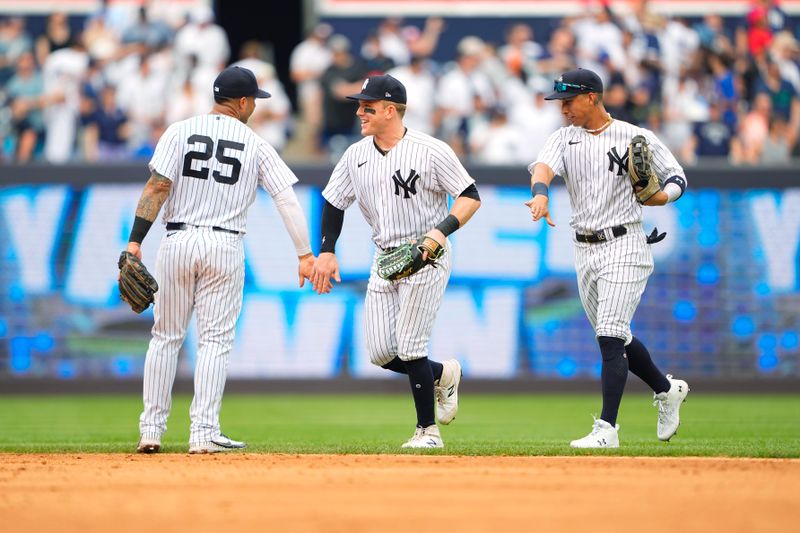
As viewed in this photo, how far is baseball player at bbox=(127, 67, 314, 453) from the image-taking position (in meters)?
8.29

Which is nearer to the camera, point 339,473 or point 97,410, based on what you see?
point 339,473

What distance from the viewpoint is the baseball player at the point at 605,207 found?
336 inches

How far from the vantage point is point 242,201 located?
8.45 meters

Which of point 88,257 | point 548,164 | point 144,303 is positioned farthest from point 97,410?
point 548,164

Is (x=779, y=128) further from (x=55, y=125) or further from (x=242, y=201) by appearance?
(x=242, y=201)

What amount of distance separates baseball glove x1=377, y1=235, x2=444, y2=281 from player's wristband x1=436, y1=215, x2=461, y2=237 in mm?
106

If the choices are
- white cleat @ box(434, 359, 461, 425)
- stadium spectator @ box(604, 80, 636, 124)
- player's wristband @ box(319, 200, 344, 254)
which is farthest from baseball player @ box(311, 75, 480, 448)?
stadium spectator @ box(604, 80, 636, 124)

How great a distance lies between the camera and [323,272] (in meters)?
8.55

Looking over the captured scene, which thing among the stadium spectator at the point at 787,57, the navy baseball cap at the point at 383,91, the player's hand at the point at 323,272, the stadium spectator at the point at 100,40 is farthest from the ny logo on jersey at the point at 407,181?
the stadium spectator at the point at 787,57

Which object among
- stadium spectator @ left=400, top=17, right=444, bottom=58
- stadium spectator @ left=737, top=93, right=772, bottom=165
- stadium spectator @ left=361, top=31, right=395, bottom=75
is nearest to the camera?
stadium spectator @ left=361, top=31, right=395, bottom=75

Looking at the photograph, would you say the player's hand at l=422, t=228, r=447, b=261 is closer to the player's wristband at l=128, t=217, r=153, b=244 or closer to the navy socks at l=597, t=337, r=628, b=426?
the navy socks at l=597, t=337, r=628, b=426

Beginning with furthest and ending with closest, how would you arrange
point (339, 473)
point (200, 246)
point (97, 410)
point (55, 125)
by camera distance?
point (55, 125) → point (97, 410) → point (200, 246) → point (339, 473)

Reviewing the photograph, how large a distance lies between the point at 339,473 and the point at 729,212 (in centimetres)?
918

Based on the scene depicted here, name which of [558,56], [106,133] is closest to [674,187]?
[558,56]
